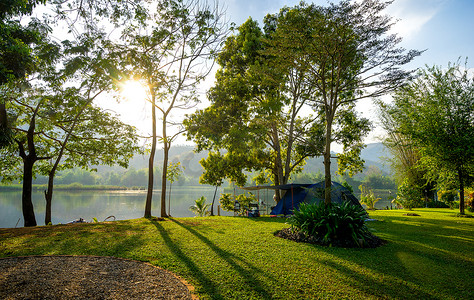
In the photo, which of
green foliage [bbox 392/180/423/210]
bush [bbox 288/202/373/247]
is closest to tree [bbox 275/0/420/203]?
bush [bbox 288/202/373/247]

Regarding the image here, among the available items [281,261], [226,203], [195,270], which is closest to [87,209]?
[226,203]

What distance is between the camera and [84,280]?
3.30 m

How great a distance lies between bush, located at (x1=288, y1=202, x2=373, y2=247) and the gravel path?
13.6ft

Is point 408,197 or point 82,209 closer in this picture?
point 408,197

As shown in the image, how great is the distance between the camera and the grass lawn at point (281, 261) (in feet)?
10.8

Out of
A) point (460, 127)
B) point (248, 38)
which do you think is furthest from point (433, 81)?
point (248, 38)

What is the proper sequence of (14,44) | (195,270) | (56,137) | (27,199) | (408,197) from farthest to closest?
(408,197), (56,137), (27,199), (14,44), (195,270)

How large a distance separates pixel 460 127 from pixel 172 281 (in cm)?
1594

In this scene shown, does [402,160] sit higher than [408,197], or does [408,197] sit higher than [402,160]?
[402,160]

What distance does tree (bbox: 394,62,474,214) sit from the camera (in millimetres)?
11992

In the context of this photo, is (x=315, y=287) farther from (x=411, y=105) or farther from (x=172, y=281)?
(x=411, y=105)

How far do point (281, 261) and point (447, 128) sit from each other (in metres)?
13.7

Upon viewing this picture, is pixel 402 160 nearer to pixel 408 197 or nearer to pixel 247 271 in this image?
pixel 408 197

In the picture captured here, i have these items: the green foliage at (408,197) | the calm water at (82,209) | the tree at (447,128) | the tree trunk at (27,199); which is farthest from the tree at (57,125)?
the green foliage at (408,197)
